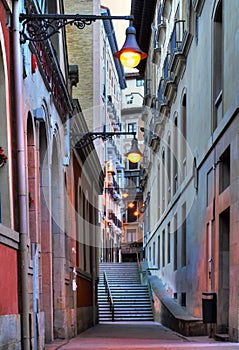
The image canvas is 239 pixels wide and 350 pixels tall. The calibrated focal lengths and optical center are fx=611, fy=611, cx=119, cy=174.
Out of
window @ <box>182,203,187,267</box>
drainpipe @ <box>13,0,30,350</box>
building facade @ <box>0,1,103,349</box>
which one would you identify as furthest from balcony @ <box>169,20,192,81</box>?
drainpipe @ <box>13,0,30,350</box>

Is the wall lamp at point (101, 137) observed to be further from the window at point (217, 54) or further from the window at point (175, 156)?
the window at point (175, 156)

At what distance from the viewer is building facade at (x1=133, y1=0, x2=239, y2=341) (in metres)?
12.6

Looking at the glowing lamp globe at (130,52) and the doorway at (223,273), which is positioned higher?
the glowing lamp globe at (130,52)

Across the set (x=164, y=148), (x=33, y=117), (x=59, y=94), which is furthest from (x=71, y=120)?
(x=164, y=148)

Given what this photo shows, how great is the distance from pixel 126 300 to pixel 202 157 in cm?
1590

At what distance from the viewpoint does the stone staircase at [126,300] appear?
28.8 metres

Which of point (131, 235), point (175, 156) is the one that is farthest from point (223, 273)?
point (131, 235)

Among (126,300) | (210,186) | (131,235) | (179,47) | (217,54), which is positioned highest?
(179,47)

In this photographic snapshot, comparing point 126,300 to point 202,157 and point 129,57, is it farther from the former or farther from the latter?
point 129,57

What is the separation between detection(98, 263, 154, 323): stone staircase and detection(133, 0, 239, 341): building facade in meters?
1.96

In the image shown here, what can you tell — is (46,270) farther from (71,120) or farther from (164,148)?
(164,148)

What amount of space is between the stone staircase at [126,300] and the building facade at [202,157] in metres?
1.96

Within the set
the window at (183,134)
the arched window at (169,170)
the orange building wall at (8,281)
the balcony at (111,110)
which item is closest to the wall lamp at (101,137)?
the window at (183,134)

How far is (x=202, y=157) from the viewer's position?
656 inches
